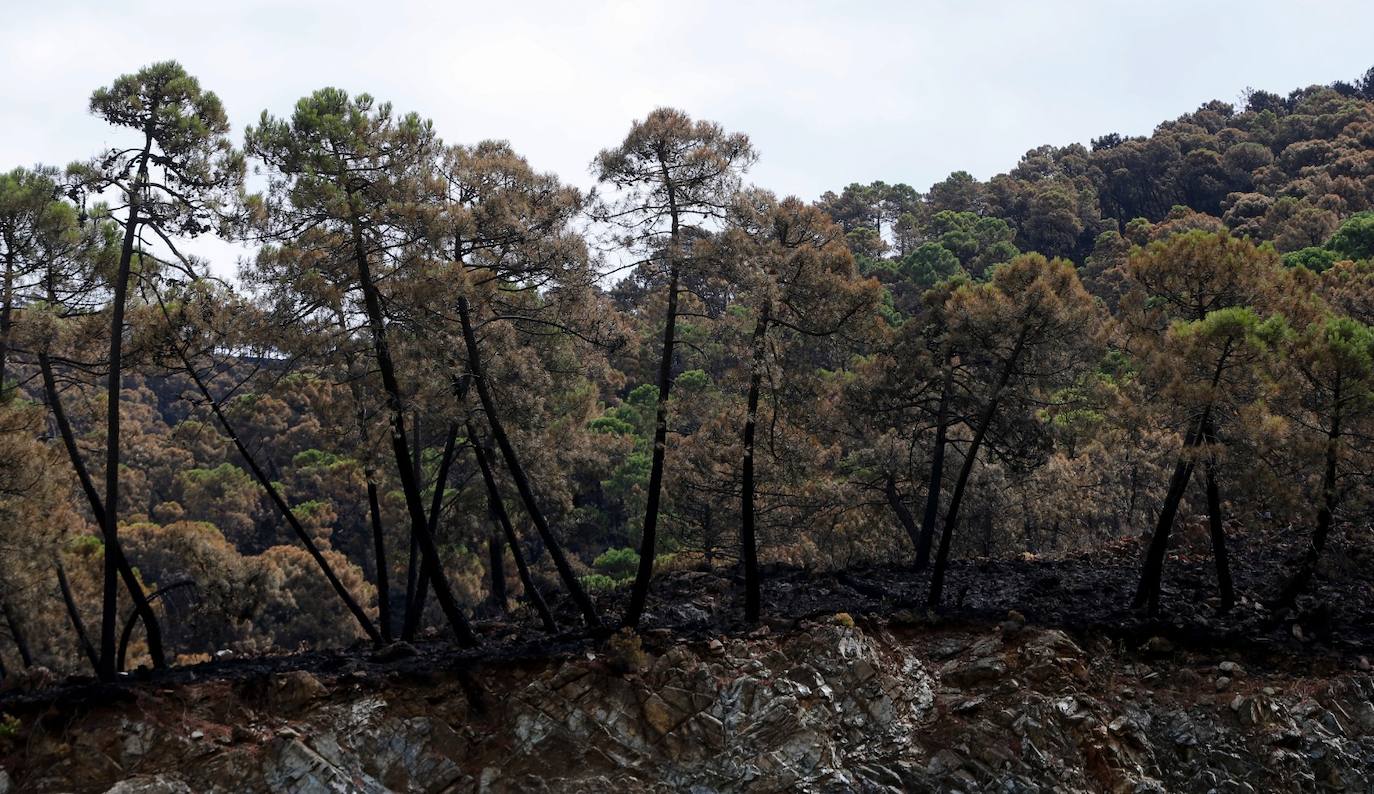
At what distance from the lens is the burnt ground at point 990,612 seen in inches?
629

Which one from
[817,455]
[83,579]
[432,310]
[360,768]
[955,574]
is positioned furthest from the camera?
[817,455]

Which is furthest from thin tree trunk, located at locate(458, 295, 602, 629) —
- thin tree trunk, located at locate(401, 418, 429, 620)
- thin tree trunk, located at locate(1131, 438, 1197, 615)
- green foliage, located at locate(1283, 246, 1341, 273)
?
green foliage, located at locate(1283, 246, 1341, 273)

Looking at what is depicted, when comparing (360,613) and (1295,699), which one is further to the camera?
(360,613)

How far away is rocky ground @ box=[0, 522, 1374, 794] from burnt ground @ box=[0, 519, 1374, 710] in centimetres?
8

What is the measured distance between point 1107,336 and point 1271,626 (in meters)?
5.87

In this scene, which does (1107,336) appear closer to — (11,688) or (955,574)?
(955,574)

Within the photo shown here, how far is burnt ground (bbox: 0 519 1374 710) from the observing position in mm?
15984

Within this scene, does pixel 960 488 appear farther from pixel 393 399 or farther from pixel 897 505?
pixel 393 399


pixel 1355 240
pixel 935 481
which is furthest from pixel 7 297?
pixel 1355 240

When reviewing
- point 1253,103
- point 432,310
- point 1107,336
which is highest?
point 1253,103

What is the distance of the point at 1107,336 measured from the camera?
2105 cm

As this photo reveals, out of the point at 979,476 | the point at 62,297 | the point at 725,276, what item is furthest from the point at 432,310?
the point at 979,476

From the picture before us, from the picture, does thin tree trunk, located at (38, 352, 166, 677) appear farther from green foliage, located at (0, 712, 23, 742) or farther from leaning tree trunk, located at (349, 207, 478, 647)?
leaning tree trunk, located at (349, 207, 478, 647)

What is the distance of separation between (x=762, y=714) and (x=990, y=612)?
4774 millimetres
